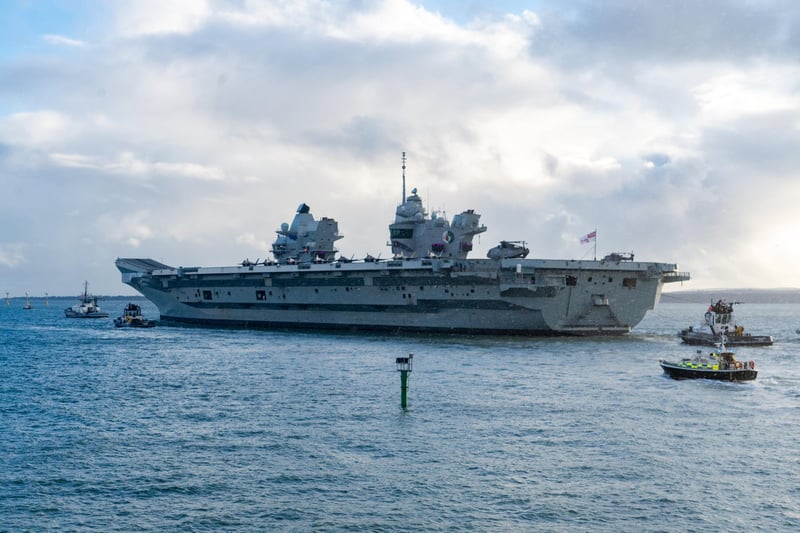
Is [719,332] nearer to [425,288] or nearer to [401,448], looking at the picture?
[425,288]

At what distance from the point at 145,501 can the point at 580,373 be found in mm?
18882

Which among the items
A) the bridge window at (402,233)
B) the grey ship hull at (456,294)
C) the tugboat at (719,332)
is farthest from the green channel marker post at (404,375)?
the bridge window at (402,233)

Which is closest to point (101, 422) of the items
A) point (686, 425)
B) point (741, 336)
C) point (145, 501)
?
point (145, 501)

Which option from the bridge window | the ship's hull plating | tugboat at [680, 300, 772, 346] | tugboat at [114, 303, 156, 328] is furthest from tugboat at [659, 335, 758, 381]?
tugboat at [114, 303, 156, 328]

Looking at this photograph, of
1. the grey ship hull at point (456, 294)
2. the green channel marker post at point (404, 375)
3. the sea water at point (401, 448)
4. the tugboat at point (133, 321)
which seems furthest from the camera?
the tugboat at point (133, 321)

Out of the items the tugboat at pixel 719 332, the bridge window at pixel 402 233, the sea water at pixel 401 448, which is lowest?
the sea water at pixel 401 448

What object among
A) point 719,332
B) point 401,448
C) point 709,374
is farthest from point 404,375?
point 719,332

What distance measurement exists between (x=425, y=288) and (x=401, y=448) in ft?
89.1

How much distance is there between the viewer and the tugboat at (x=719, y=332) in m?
42.6

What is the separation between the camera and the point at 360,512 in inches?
542

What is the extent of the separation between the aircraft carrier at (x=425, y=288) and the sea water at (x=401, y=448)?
8919 millimetres

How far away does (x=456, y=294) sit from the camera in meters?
43.8

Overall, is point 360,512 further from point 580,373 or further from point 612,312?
point 612,312

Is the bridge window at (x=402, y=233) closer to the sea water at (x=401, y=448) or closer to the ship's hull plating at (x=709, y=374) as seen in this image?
the sea water at (x=401, y=448)
